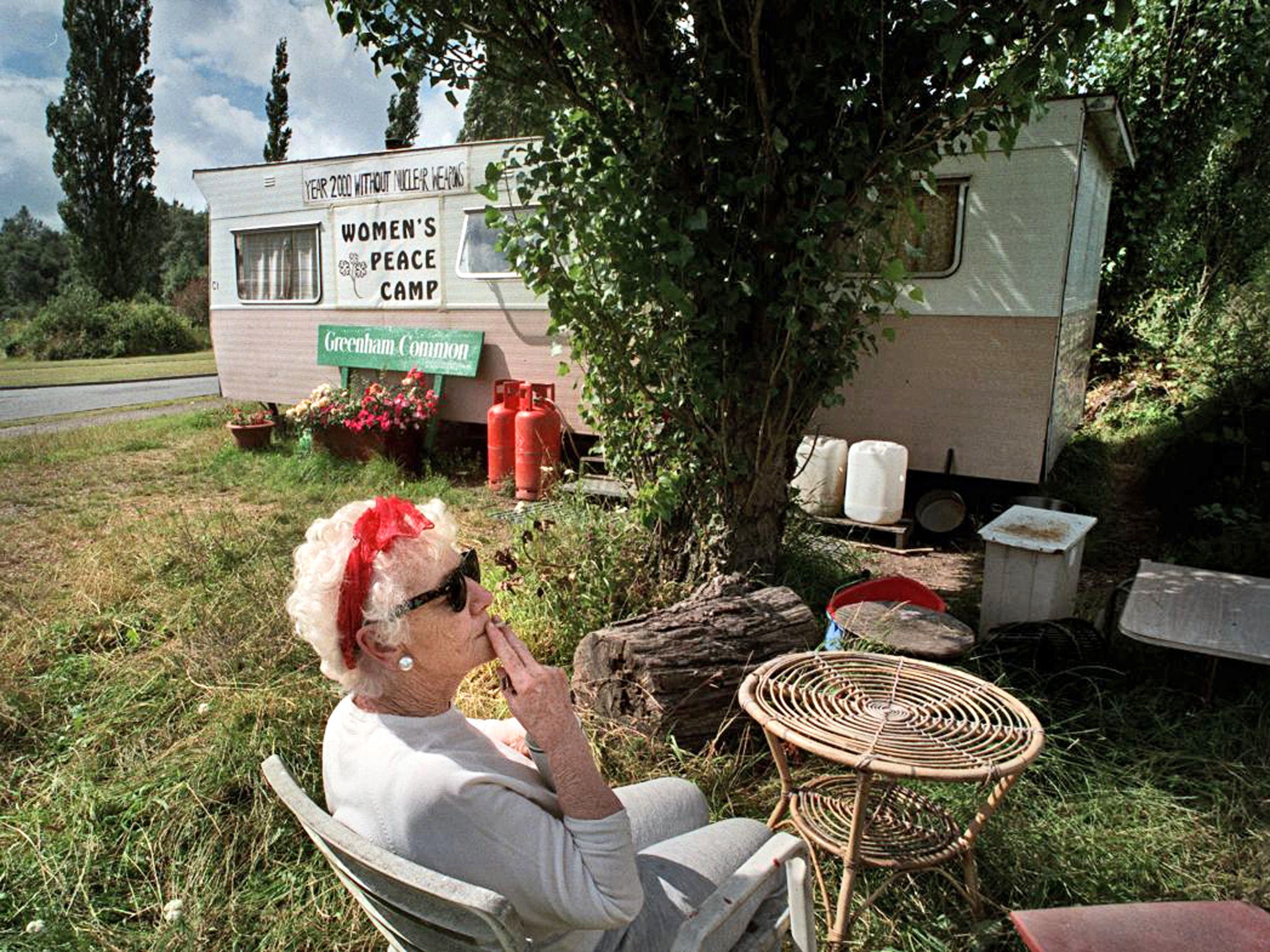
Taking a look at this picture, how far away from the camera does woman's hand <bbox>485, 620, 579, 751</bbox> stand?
1.46m

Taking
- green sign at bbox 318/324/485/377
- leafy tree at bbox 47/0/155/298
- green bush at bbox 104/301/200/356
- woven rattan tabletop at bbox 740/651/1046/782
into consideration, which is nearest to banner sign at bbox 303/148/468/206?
green sign at bbox 318/324/485/377

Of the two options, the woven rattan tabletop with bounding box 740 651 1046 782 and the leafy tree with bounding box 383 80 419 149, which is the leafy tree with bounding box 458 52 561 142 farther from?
the leafy tree with bounding box 383 80 419 149

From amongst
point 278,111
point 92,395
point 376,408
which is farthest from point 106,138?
point 376,408

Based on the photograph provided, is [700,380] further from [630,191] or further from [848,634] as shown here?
[848,634]

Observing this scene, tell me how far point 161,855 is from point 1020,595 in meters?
3.69

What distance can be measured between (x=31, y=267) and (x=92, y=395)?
50161 mm

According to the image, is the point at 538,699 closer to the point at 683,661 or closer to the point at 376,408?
the point at 683,661

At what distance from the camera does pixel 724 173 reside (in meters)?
3.52

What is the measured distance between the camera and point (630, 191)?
11.5ft

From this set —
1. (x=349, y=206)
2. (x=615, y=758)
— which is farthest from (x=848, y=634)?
(x=349, y=206)

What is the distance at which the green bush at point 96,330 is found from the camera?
2511 cm

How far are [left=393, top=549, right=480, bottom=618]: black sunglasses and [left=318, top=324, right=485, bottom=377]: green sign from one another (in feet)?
21.2

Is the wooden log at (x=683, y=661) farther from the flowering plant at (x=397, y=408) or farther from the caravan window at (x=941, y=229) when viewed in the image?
the flowering plant at (x=397, y=408)

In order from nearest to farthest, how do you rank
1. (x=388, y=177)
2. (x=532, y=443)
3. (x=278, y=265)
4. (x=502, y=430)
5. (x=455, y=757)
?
(x=455, y=757) → (x=532, y=443) → (x=502, y=430) → (x=388, y=177) → (x=278, y=265)
